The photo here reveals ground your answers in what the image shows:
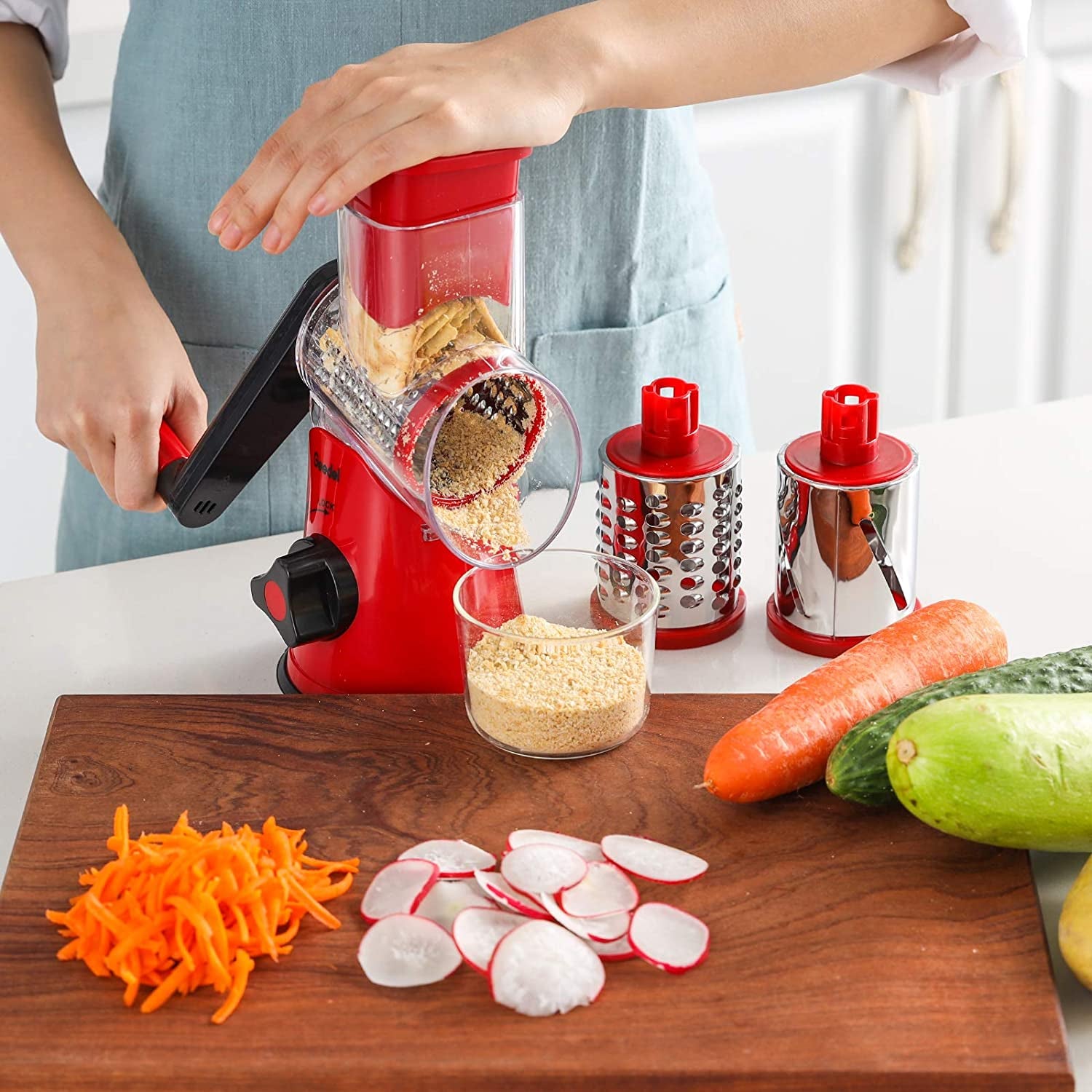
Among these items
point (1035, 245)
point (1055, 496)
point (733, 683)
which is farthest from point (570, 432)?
point (1035, 245)

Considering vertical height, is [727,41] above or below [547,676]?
above

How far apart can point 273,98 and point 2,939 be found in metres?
0.81

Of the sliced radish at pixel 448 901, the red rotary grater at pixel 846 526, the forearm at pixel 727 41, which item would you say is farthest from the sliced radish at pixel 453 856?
the forearm at pixel 727 41

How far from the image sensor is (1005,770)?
88 cm

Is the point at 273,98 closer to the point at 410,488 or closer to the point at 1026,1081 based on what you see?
the point at 410,488

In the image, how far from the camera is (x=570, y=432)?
937 millimetres

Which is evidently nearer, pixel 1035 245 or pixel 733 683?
pixel 733 683

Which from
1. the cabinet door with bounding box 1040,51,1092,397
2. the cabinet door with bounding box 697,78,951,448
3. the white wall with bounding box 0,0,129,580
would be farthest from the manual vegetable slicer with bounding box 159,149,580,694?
the cabinet door with bounding box 1040,51,1092,397

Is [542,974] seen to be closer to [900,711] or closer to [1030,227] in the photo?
[900,711]

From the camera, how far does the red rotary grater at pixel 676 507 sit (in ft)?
3.79

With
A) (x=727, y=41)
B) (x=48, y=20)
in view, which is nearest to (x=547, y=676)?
(x=727, y=41)

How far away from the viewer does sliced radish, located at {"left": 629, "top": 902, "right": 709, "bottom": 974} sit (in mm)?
841

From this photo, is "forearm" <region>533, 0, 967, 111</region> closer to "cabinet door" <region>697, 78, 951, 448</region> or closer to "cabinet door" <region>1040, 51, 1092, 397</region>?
"cabinet door" <region>697, 78, 951, 448</region>

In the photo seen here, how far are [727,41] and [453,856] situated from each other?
26.3 inches
